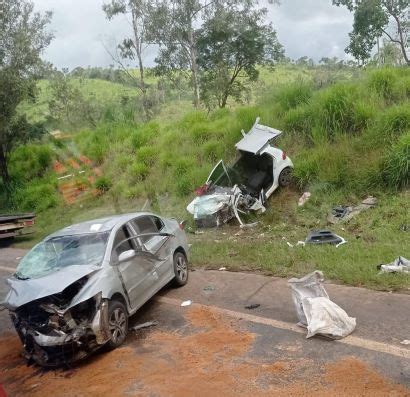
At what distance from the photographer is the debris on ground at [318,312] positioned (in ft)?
18.4

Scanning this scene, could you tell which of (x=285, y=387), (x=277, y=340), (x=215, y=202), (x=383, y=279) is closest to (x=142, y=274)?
(x=277, y=340)

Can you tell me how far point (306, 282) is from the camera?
6.10 metres

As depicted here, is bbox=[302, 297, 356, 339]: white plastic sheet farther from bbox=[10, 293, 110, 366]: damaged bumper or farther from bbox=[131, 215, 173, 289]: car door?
bbox=[131, 215, 173, 289]: car door

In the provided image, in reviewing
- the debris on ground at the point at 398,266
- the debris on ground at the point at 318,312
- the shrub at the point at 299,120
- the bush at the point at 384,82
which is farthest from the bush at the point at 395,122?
the debris on ground at the point at 318,312

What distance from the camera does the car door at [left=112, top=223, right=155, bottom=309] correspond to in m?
6.58

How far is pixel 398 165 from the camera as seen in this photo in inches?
444

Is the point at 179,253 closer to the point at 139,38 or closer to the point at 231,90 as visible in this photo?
the point at 231,90

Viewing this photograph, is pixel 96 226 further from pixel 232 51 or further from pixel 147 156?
pixel 232 51

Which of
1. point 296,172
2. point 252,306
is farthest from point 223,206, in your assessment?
point 252,306

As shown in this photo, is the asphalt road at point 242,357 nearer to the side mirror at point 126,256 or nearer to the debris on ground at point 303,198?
the side mirror at point 126,256

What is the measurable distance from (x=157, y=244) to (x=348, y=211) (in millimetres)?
5443

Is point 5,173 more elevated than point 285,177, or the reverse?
point 5,173

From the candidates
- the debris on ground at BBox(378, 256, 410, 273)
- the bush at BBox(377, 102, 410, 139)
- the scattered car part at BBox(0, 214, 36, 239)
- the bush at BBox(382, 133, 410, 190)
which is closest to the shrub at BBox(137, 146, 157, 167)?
the scattered car part at BBox(0, 214, 36, 239)

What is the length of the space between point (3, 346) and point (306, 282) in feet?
14.9
